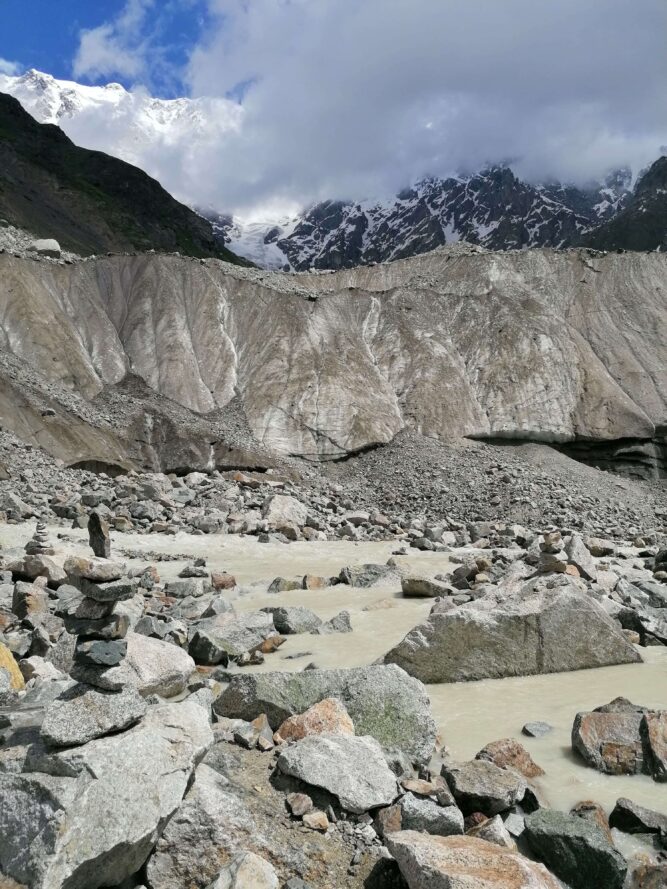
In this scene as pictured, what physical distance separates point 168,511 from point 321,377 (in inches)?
→ 887

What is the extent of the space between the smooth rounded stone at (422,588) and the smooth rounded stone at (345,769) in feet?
26.0

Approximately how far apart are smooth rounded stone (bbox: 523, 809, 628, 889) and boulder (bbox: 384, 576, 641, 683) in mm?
3583

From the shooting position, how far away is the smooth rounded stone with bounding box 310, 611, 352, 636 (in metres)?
10.8

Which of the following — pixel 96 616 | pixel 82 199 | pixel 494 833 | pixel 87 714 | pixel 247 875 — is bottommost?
pixel 494 833

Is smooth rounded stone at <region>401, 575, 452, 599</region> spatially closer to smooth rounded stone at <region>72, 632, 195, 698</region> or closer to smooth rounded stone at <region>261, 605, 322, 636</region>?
smooth rounded stone at <region>261, 605, 322, 636</region>

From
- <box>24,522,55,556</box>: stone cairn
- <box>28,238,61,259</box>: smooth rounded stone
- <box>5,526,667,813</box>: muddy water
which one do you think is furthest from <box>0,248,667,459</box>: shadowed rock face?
<box>5,526,667,813</box>: muddy water

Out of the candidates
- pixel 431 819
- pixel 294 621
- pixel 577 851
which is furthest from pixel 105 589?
pixel 294 621

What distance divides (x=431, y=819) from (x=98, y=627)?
2.95 m

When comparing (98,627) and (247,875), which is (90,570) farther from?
(247,875)

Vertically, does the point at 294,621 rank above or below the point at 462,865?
below

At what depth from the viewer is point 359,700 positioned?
262 inches

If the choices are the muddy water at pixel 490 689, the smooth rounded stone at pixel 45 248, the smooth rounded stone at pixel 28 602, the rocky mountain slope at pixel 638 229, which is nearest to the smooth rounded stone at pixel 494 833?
the muddy water at pixel 490 689

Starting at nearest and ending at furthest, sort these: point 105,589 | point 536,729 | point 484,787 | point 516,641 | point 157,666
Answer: point 105,589
point 484,787
point 536,729
point 157,666
point 516,641

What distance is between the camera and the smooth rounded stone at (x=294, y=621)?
10727mm
